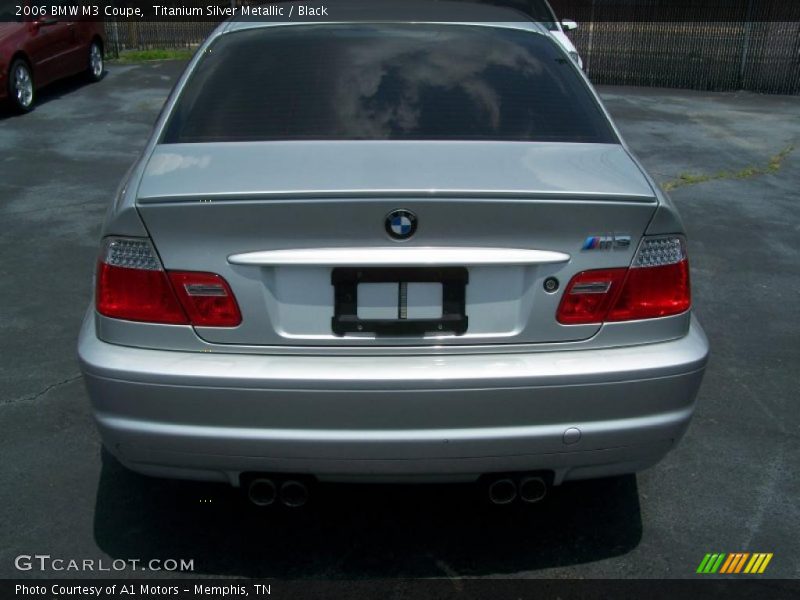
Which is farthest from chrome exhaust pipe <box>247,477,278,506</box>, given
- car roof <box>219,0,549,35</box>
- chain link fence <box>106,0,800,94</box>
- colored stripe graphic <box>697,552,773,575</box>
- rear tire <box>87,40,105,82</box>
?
chain link fence <box>106,0,800,94</box>

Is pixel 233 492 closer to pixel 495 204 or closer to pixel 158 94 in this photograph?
pixel 495 204

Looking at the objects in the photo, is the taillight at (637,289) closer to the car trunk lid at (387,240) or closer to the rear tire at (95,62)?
the car trunk lid at (387,240)

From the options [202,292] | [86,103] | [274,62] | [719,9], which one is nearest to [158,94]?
[86,103]

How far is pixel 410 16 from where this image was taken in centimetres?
409

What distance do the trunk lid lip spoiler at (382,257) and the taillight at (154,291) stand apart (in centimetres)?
14

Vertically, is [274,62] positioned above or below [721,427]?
above

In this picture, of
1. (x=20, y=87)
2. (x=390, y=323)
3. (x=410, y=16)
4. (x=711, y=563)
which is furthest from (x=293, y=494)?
(x=20, y=87)

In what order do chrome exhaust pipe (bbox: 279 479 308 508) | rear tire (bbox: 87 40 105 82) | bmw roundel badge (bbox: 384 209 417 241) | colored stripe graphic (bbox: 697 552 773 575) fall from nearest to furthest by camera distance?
bmw roundel badge (bbox: 384 209 417 241) → chrome exhaust pipe (bbox: 279 479 308 508) → colored stripe graphic (bbox: 697 552 773 575) → rear tire (bbox: 87 40 105 82)

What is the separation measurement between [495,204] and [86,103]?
1129cm

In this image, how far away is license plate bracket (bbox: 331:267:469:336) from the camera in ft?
8.72

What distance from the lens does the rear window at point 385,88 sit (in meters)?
3.27

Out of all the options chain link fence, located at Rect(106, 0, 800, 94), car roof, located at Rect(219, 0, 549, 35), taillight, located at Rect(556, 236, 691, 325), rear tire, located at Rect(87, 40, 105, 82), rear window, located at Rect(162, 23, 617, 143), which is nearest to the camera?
taillight, located at Rect(556, 236, 691, 325)

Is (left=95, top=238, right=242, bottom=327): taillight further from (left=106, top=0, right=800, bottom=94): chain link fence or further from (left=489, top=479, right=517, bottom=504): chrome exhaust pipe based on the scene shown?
(left=106, top=0, right=800, bottom=94): chain link fence

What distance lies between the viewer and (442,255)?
2.63 meters
